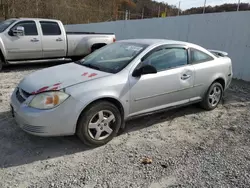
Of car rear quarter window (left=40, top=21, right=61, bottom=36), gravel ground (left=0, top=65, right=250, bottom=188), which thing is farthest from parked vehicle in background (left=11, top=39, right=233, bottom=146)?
car rear quarter window (left=40, top=21, right=61, bottom=36)

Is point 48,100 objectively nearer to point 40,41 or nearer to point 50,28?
point 40,41

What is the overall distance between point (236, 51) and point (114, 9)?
21585 millimetres

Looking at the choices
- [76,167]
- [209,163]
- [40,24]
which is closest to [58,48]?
[40,24]

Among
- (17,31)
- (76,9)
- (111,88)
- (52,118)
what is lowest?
(52,118)

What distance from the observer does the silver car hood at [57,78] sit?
10.7 ft

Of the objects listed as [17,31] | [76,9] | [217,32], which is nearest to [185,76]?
[217,32]

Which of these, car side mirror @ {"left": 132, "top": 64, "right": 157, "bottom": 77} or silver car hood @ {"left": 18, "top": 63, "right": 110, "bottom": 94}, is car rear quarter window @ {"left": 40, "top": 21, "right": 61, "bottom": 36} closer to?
silver car hood @ {"left": 18, "top": 63, "right": 110, "bottom": 94}

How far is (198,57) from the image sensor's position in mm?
4562

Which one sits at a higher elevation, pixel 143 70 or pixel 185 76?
pixel 143 70

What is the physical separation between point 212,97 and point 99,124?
8.75 ft

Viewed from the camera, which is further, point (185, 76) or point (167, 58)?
point (185, 76)

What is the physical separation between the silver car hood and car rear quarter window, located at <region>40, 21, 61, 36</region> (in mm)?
5079

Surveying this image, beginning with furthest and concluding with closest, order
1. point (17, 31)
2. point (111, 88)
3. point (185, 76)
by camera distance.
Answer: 1. point (17, 31)
2. point (185, 76)
3. point (111, 88)

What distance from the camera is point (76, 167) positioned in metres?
2.99
